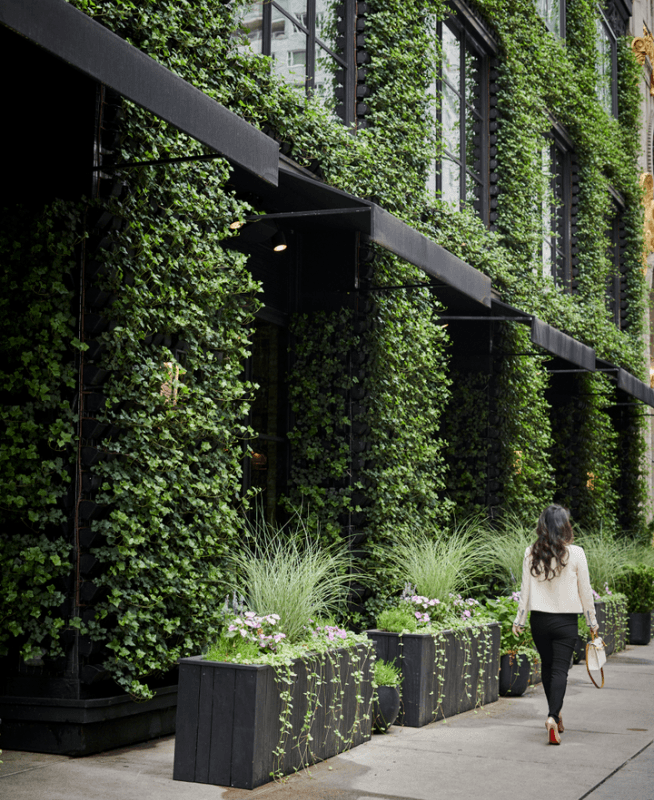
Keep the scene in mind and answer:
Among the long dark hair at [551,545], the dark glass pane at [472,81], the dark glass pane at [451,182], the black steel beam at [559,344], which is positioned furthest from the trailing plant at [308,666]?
the dark glass pane at [472,81]

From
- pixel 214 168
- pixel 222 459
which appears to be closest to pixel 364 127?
pixel 214 168

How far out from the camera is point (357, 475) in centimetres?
968

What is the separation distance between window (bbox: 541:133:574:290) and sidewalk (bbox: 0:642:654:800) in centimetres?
1019

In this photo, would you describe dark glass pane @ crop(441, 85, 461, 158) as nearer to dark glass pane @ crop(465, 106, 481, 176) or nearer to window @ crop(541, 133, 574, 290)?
dark glass pane @ crop(465, 106, 481, 176)

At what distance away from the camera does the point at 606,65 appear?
20.6 m

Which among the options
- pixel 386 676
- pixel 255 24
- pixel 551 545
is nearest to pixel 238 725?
pixel 386 676

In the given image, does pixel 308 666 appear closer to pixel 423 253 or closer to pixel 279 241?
pixel 423 253

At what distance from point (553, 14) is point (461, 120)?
15.6ft

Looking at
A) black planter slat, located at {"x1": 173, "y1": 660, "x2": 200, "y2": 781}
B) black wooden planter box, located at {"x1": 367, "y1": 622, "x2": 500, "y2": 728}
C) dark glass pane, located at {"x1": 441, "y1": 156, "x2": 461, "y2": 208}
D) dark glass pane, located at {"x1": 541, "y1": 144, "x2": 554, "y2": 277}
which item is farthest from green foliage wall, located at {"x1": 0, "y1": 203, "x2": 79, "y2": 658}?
dark glass pane, located at {"x1": 541, "y1": 144, "x2": 554, "y2": 277}

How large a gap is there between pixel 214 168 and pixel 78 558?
123 inches

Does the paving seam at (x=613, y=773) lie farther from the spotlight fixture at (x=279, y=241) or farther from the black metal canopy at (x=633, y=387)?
the black metal canopy at (x=633, y=387)

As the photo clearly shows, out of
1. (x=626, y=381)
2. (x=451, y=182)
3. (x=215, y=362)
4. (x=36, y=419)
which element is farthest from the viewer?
(x=626, y=381)

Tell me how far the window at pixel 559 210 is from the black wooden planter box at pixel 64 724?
1178cm

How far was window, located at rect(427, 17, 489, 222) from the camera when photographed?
1245 cm
